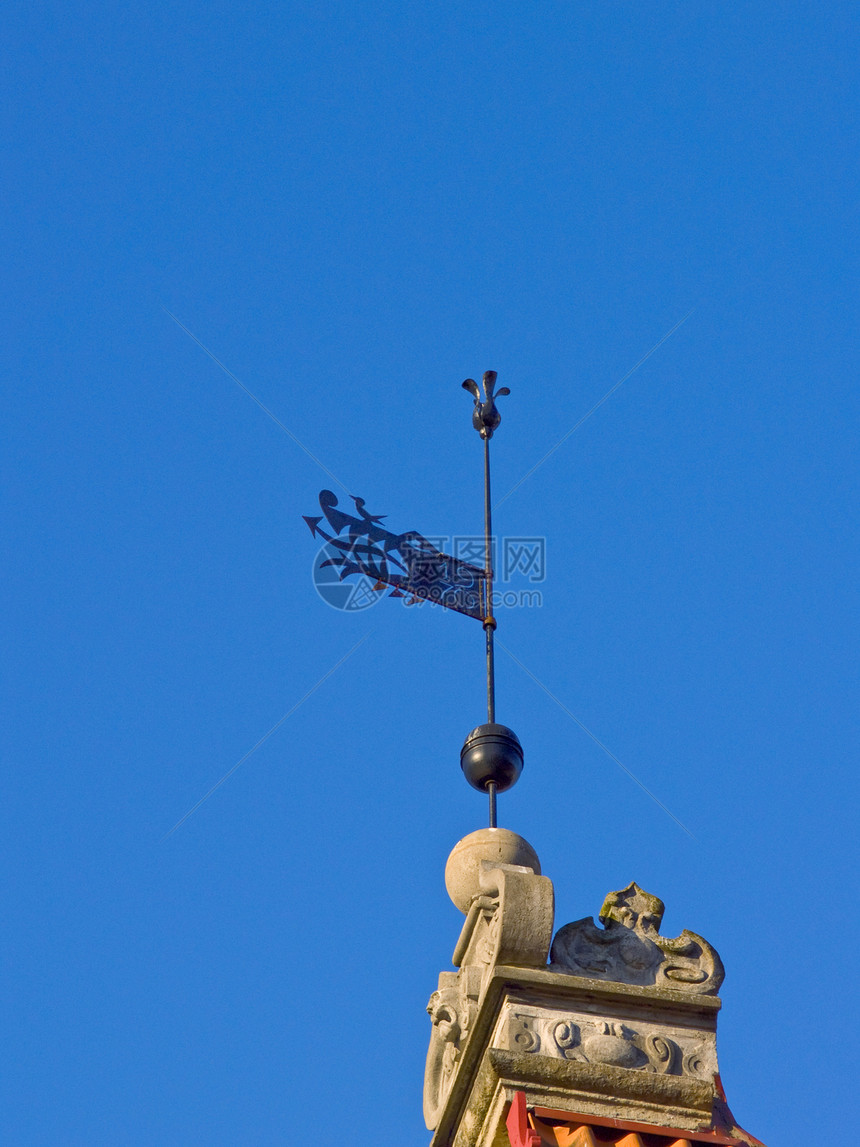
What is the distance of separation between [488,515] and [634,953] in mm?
3901

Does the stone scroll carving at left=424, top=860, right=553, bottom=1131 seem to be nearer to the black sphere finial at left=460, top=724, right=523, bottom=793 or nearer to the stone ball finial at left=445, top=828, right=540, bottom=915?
the stone ball finial at left=445, top=828, right=540, bottom=915

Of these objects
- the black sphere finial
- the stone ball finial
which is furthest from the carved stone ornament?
the black sphere finial

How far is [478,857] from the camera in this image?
9.62 meters

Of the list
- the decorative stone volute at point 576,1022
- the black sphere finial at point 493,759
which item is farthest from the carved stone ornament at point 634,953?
the black sphere finial at point 493,759

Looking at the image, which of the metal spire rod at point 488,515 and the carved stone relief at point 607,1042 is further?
the metal spire rod at point 488,515

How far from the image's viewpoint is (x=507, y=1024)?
8.30 m

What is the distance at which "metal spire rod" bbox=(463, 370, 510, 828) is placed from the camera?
1064cm

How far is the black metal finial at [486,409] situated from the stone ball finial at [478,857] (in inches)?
138

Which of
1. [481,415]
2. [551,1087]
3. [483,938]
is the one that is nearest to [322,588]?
[481,415]

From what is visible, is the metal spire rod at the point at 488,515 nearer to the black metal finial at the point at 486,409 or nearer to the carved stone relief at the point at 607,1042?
the black metal finial at the point at 486,409

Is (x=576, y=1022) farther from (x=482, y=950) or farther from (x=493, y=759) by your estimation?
(x=493, y=759)

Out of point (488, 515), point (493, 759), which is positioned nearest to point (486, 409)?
point (488, 515)

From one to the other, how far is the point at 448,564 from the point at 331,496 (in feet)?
3.22

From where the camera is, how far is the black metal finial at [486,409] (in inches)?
485
